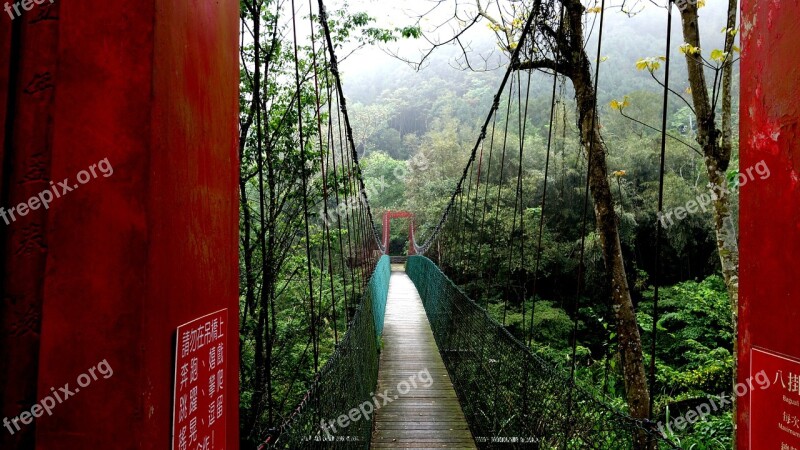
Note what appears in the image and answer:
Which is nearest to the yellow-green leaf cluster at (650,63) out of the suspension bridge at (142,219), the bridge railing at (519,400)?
the bridge railing at (519,400)

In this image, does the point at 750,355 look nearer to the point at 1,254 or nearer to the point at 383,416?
the point at 1,254

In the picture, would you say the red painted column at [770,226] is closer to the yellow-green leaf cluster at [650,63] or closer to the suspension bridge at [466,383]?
the suspension bridge at [466,383]

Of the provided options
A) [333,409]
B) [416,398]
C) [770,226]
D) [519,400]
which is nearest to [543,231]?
[416,398]

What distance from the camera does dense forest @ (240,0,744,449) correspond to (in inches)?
118

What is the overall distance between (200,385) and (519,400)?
1855mm

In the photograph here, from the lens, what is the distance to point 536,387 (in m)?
2.15

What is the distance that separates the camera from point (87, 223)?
0.73 metres

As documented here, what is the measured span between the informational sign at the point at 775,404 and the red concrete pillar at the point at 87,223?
0.92 m

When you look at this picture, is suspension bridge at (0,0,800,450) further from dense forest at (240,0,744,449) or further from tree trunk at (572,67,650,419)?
tree trunk at (572,67,650,419)

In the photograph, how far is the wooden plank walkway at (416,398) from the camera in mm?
3352

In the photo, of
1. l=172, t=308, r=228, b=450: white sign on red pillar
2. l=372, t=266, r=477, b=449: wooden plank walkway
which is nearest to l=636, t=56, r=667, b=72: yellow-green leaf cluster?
l=372, t=266, r=477, b=449: wooden plank walkway

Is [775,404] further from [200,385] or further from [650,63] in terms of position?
[650,63]

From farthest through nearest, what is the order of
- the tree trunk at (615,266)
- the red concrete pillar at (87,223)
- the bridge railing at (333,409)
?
the tree trunk at (615,266) < the bridge railing at (333,409) < the red concrete pillar at (87,223)

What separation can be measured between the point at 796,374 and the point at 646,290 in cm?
923
